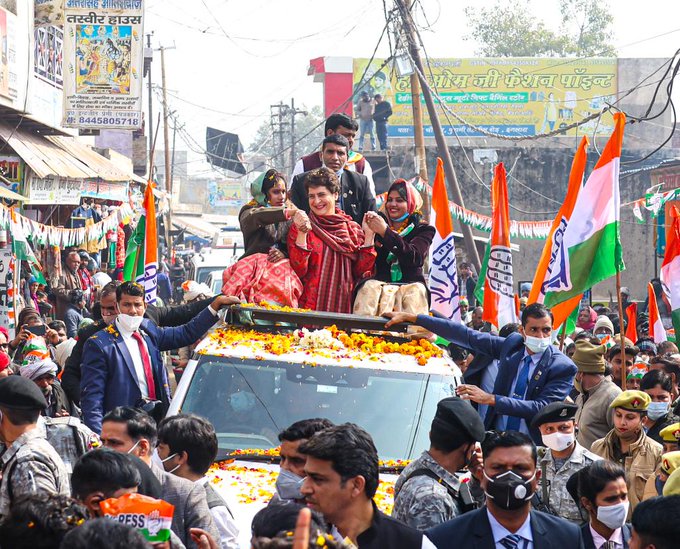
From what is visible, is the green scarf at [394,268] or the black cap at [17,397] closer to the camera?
the black cap at [17,397]

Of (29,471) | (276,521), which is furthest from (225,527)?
(276,521)

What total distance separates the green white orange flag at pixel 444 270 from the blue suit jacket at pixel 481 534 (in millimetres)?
6668

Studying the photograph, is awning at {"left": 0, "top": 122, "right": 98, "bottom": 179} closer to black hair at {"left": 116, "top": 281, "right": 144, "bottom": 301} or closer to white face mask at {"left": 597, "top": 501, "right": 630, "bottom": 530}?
black hair at {"left": 116, "top": 281, "right": 144, "bottom": 301}

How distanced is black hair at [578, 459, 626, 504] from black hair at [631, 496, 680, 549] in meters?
1.08

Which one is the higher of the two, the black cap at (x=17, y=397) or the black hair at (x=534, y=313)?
the black hair at (x=534, y=313)

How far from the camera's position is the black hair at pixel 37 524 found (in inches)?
133

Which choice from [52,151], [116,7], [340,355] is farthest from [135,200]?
[340,355]

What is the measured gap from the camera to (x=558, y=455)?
609 cm

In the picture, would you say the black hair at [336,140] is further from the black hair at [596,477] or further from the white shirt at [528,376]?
the black hair at [596,477]

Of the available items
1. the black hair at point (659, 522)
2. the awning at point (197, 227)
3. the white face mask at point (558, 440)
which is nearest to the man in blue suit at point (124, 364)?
the white face mask at point (558, 440)

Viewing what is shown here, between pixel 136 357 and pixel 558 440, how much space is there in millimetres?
3012

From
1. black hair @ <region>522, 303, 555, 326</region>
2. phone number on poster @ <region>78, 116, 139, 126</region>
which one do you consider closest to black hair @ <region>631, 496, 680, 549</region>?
black hair @ <region>522, 303, 555, 326</region>

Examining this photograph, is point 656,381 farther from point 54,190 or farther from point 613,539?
point 54,190

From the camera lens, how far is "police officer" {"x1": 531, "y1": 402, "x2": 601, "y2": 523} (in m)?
5.98
